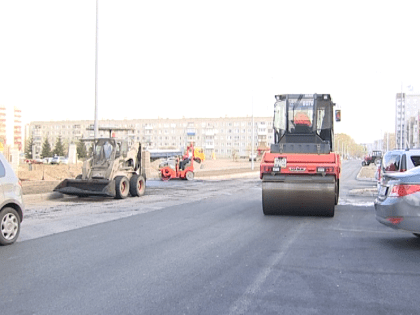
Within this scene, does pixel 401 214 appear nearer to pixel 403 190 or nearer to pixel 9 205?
pixel 403 190

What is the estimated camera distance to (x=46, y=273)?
620 cm

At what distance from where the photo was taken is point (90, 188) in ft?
54.7

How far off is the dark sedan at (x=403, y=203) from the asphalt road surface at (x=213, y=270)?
0.52 meters

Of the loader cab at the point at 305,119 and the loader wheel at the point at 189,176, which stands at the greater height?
the loader cab at the point at 305,119

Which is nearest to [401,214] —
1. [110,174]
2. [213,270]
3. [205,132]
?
[213,270]

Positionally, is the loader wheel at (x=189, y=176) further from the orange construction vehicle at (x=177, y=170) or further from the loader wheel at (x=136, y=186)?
the loader wheel at (x=136, y=186)

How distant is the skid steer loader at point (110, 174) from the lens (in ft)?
54.6

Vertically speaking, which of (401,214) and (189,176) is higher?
(401,214)

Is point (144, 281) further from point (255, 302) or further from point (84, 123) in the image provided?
point (84, 123)

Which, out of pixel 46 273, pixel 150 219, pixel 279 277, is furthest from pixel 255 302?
pixel 150 219

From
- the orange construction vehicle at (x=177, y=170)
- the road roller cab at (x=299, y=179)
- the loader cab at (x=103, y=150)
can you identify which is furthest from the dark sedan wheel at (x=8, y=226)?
the orange construction vehicle at (x=177, y=170)

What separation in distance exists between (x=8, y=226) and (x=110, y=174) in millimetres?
9240

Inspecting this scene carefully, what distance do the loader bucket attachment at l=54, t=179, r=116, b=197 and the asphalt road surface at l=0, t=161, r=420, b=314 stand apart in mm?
5912

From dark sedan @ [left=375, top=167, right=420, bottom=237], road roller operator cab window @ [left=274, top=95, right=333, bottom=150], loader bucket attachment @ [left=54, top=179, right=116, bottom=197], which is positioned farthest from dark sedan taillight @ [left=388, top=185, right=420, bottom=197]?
loader bucket attachment @ [left=54, top=179, right=116, bottom=197]
